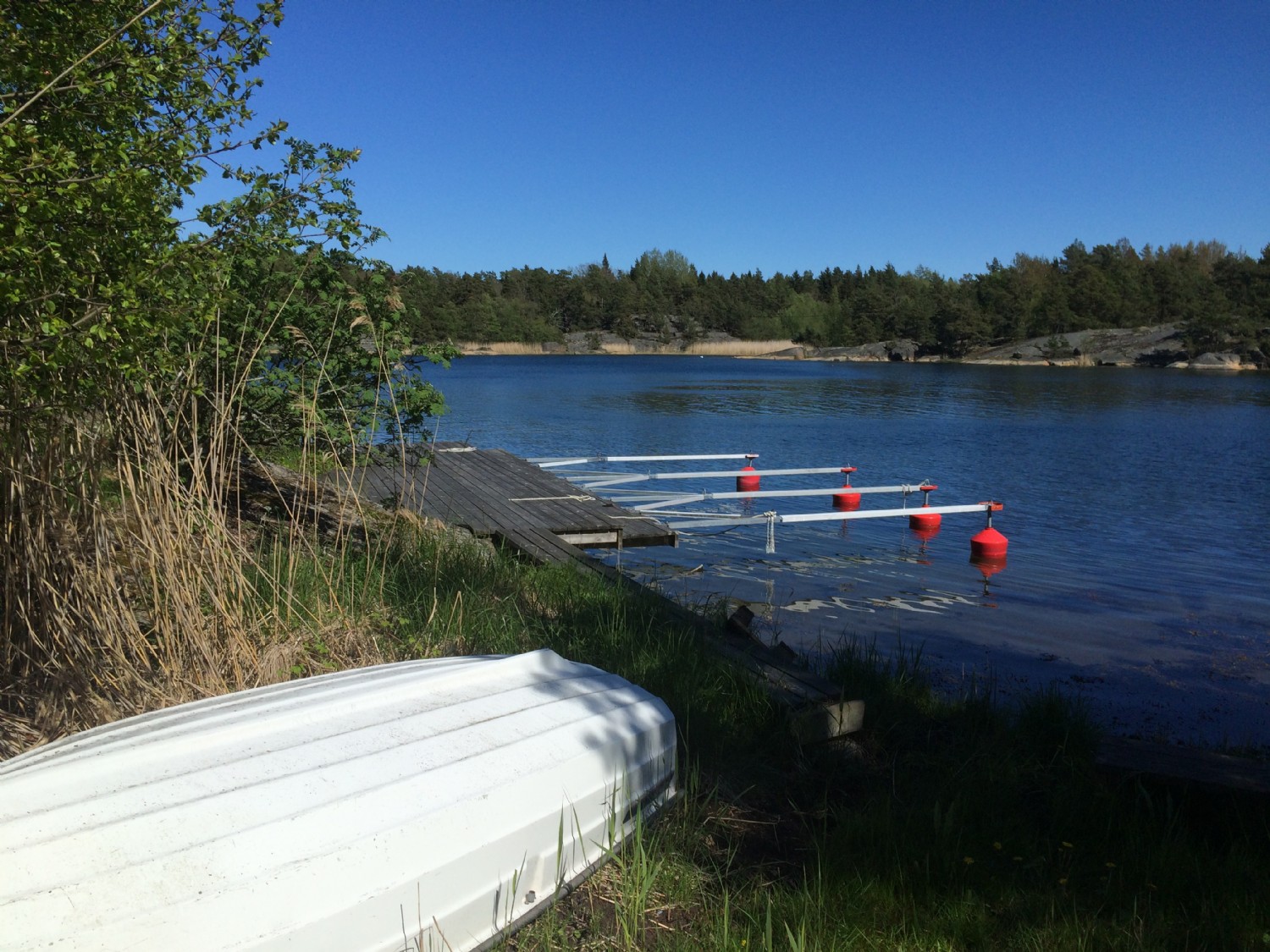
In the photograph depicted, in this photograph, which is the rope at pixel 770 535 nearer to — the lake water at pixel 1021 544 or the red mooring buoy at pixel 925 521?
the lake water at pixel 1021 544

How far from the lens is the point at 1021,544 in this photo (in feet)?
46.4

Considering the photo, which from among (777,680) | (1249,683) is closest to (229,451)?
(777,680)

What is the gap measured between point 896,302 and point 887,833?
406ft

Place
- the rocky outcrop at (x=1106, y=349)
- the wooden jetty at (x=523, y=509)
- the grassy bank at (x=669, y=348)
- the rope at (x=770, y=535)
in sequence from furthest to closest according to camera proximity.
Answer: the grassy bank at (x=669, y=348) → the rocky outcrop at (x=1106, y=349) → the rope at (x=770, y=535) → the wooden jetty at (x=523, y=509)

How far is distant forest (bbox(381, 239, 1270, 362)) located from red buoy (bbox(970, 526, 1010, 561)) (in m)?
29.4

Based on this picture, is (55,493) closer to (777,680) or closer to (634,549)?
(777,680)

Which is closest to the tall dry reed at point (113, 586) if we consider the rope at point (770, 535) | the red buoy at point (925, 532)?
the rope at point (770, 535)

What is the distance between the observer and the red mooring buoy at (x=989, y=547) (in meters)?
12.9

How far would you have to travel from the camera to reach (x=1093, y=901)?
309cm

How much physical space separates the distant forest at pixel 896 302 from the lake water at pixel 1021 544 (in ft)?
54.5

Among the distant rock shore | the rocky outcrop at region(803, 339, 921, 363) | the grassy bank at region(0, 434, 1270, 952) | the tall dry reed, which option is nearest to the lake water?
the grassy bank at region(0, 434, 1270, 952)

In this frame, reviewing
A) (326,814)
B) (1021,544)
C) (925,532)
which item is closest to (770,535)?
(925,532)

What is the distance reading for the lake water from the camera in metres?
8.17

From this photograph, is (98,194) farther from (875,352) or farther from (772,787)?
(875,352)
